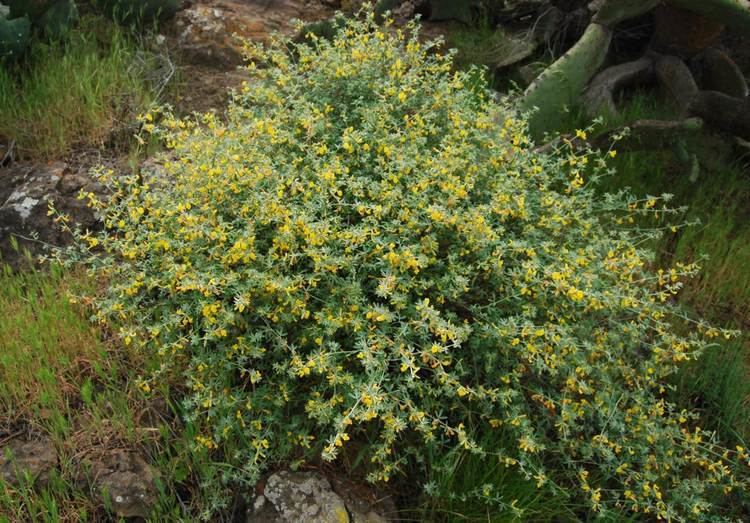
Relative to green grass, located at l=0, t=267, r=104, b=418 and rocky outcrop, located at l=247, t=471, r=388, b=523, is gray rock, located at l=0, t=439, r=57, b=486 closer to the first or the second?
green grass, located at l=0, t=267, r=104, b=418

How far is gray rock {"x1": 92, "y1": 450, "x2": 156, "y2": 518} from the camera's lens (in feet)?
7.57

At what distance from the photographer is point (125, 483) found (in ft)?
7.66

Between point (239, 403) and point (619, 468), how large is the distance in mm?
1248

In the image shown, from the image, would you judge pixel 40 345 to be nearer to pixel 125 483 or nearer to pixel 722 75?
pixel 125 483

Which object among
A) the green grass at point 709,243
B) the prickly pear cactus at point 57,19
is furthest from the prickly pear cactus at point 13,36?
the green grass at point 709,243

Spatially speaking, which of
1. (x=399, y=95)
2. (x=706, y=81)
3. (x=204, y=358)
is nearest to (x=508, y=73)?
(x=706, y=81)

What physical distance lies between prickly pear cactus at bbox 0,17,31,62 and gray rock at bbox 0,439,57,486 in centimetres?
205

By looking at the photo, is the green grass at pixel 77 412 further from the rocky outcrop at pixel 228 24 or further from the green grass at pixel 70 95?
the rocky outcrop at pixel 228 24

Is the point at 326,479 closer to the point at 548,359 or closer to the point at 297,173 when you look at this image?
the point at 548,359

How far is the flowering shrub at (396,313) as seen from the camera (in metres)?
2.28

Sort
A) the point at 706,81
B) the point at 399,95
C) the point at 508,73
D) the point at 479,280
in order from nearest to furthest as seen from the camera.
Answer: the point at 479,280
the point at 399,95
the point at 706,81
the point at 508,73

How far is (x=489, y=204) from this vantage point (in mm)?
2625

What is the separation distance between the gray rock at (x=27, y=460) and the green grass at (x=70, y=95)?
1.56 meters

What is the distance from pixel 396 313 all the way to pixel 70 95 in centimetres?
224
